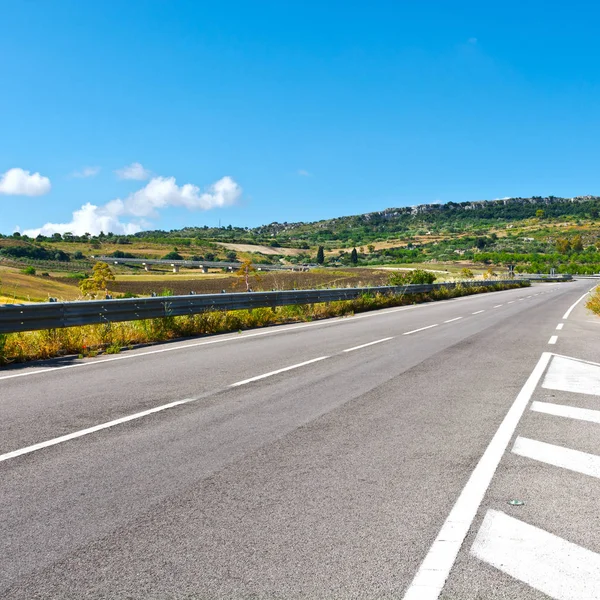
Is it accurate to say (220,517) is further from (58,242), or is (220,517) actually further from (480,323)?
(58,242)

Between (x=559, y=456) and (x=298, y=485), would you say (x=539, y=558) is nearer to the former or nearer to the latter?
(x=298, y=485)

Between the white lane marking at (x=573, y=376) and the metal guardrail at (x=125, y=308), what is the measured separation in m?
8.77

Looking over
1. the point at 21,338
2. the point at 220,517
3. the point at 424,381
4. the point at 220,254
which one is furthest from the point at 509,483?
the point at 220,254

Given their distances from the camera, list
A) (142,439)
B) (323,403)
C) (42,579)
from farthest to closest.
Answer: (323,403), (142,439), (42,579)

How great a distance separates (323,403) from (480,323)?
44.1 feet

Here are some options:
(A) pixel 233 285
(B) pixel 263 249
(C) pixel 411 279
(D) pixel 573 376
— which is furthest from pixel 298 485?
(B) pixel 263 249

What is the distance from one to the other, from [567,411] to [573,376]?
8.96 feet

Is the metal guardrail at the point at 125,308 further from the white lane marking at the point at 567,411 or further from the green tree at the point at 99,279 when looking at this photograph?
the green tree at the point at 99,279

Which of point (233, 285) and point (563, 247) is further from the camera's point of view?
point (563, 247)

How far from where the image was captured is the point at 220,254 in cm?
15712

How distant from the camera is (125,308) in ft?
45.1

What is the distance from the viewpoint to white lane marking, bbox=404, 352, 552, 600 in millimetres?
3100

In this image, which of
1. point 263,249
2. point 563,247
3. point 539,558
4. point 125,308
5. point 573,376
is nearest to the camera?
point 539,558

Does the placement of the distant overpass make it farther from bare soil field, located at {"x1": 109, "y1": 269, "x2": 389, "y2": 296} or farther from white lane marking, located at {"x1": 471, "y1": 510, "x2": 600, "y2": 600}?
white lane marking, located at {"x1": 471, "y1": 510, "x2": 600, "y2": 600}
